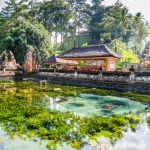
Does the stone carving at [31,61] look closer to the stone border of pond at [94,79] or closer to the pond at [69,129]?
the stone border of pond at [94,79]

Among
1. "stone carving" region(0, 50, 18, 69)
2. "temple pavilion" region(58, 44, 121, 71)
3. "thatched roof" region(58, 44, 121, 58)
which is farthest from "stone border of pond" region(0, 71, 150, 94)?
"thatched roof" region(58, 44, 121, 58)

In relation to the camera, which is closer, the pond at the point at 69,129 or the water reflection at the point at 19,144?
the water reflection at the point at 19,144

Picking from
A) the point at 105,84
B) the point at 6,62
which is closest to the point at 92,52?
the point at 105,84

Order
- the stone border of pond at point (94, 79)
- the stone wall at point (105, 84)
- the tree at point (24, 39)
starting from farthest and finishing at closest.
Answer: the tree at point (24, 39)
the stone border of pond at point (94, 79)
the stone wall at point (105, 84)

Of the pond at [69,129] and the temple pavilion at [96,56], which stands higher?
the temple pavilion at [96,56]

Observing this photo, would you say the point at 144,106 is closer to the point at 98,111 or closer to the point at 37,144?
the point at 98,111

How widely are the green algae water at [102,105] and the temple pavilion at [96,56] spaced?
1712cm

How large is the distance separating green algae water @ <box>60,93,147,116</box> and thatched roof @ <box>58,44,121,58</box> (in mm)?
18467

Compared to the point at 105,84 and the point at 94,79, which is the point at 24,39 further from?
the point at 105,84

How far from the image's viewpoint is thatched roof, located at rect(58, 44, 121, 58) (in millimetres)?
41219

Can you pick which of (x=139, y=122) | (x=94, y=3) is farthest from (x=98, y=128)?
(x=94, y=3)

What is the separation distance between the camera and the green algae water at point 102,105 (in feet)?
56.8

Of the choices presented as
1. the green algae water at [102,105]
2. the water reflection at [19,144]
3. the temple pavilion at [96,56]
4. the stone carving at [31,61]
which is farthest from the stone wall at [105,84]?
the water reflection at [19,144]

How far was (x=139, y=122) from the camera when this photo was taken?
1414cm
